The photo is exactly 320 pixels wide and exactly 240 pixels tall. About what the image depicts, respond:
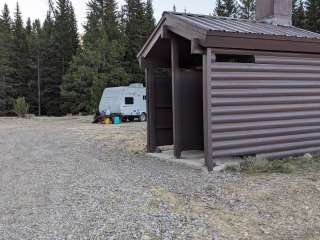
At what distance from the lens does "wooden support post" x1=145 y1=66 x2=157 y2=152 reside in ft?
28.0

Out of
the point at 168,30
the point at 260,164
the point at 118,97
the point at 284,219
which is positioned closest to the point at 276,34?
the point at 168,30

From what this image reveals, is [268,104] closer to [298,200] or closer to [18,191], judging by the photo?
[298,200]

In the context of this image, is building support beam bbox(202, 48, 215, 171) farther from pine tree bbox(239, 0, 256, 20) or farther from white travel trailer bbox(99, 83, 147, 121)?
pine tree bbox(239, 0, 256, 20)

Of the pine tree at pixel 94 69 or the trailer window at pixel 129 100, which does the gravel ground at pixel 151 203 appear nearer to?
the trailer window at pixel 129 100

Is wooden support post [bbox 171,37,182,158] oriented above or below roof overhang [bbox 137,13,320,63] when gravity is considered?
below

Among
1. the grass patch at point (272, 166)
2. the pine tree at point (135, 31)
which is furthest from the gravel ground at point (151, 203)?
the pine tree at point (135, 31)

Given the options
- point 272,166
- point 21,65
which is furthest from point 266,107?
point 21,65

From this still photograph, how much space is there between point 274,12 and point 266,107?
3.04 m

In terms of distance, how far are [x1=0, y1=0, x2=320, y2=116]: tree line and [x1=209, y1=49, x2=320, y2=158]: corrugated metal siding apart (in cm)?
2336

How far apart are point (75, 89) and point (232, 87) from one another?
27.8 metres

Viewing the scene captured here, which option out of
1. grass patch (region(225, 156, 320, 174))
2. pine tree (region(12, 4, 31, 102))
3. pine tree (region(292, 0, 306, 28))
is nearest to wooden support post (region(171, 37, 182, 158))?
grass patch (region(225, 156, 320, 174))

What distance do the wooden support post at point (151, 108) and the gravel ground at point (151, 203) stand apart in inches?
60.3

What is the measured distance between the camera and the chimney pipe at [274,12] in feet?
28.9

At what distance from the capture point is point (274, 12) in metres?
8.81
